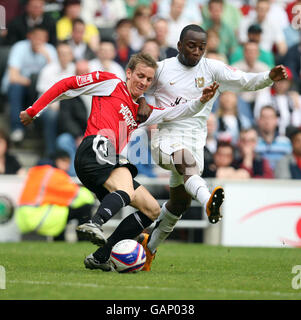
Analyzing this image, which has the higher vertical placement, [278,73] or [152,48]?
[152,48]

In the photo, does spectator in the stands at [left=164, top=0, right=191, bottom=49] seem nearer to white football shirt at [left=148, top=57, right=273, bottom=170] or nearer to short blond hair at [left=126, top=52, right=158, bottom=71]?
white football shirt at [left=148, top=57, right=273, bottom=170]

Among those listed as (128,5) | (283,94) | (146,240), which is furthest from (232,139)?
(146,240)

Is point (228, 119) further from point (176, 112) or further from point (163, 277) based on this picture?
point (163, 277)

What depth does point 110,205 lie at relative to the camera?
7.01 metres

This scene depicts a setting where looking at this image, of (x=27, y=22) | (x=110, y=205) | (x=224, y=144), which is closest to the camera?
(x=110, y=205)

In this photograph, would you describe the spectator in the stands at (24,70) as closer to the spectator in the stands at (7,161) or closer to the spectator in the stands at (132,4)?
the spectator in the stands at (7,161)

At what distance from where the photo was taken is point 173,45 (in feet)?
49.8

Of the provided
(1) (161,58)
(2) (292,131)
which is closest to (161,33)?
(1) (161,58)

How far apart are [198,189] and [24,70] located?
822 cm

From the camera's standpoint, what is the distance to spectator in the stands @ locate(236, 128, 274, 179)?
1370 cm

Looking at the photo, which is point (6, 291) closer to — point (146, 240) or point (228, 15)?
point (146, 240)

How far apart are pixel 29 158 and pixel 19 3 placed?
3.78 meters

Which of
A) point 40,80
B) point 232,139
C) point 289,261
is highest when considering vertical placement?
point 40,80

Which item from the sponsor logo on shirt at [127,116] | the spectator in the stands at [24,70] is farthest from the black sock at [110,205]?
the spectator in the stands at [24,70]
